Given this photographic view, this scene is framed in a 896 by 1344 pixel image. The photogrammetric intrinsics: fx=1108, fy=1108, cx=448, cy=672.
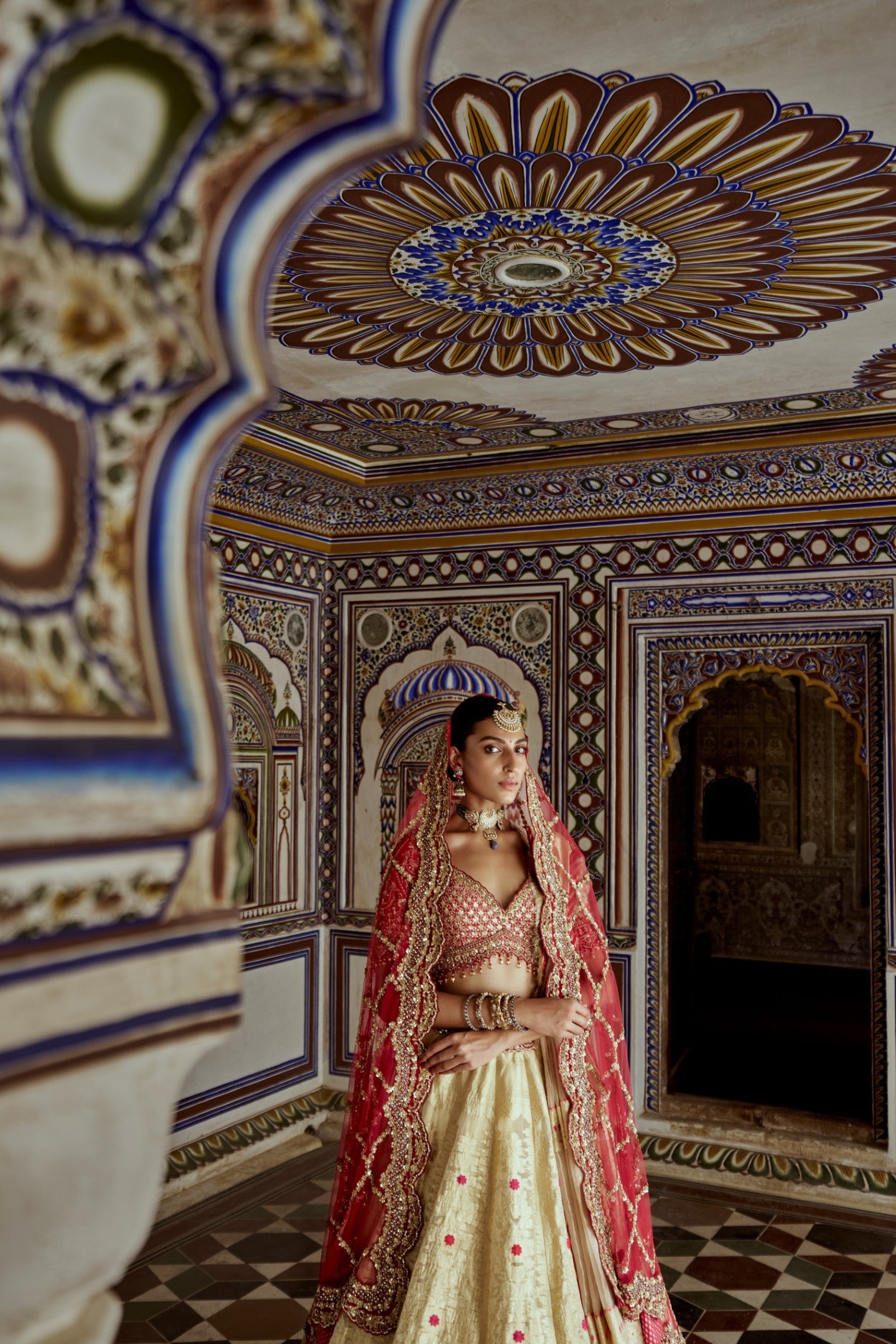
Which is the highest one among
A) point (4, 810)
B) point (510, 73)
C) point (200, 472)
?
point (510, 73)

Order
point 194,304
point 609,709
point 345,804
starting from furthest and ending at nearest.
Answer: point 345,804
point 609,709
point 194,304

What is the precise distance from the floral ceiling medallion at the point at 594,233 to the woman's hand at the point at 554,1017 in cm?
191

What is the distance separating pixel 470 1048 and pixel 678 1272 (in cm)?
185

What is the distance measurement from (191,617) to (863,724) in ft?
14.9

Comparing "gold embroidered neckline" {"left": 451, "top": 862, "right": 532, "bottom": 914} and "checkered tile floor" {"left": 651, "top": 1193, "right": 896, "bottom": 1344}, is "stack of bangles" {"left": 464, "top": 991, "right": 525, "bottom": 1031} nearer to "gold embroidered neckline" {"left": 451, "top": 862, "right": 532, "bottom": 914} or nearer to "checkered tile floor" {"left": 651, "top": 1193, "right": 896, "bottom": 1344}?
"gold embroidered neckline" {"left": 451, "top": 862, "right": 532, "bottom": 914}

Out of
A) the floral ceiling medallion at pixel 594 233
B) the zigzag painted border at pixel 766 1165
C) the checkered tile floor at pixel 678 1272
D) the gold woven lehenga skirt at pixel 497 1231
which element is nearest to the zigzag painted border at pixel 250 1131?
the checkered tile floor at pixel 678 1272

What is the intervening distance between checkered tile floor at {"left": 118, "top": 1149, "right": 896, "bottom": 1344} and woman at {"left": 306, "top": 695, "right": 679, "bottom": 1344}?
2.67ft

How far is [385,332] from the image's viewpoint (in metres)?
3.48

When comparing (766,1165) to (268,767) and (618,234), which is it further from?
(618,234)

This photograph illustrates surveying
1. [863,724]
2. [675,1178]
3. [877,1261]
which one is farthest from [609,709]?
[877,1261]

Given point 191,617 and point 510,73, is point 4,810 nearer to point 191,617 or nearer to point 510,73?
point 191,617

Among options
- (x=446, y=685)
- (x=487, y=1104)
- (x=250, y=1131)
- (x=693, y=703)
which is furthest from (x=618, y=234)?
(x=250, y=1131)

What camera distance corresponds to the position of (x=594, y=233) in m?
2.72

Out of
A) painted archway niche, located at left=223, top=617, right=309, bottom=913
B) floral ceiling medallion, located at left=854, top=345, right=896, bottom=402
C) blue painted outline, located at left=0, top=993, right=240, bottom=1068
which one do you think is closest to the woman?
floral ceiling medallion, located at left=854, top=345, right=896, bottom=402
